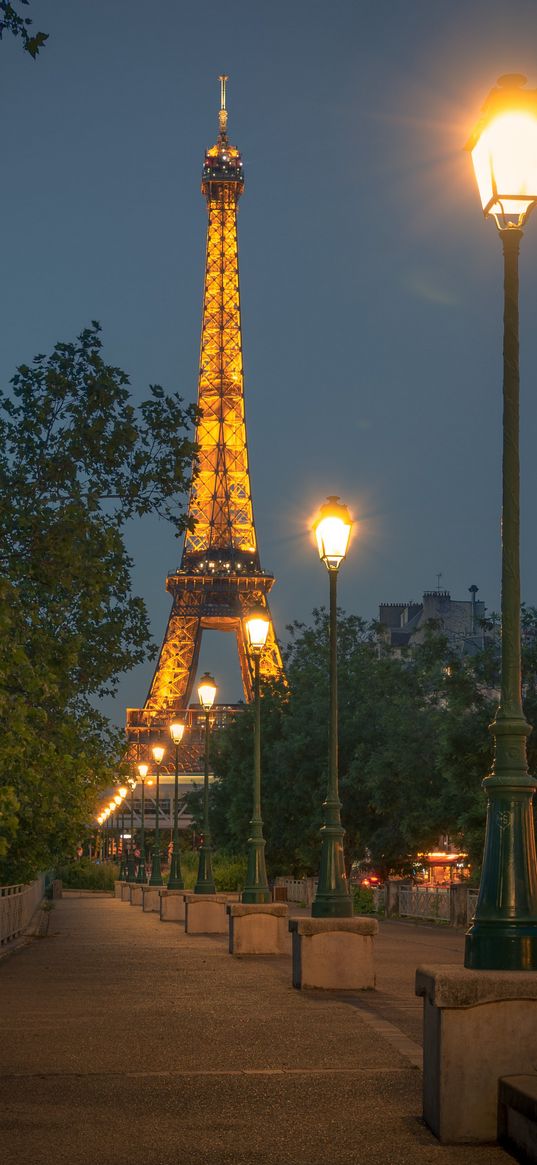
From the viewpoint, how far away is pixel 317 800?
51.7 metres

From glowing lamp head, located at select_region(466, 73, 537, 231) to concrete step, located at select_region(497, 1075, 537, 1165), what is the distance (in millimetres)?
4762

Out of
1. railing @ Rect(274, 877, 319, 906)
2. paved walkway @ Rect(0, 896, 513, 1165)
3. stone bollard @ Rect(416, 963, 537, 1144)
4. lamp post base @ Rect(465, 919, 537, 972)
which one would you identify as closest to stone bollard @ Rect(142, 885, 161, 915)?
railing @ Rect(274, 877, 319, 906)

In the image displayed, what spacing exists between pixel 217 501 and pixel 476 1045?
295 ft

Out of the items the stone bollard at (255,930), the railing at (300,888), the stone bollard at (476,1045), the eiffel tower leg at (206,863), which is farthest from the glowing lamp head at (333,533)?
the railing at (300,888)

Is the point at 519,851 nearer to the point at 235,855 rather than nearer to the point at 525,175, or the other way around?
the point at 525,175

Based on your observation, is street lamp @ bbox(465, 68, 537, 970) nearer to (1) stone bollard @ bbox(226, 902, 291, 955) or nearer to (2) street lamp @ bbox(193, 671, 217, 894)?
(1) stone bollard @ bbox(226, 902, 291, 955)

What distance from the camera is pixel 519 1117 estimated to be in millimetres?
7480

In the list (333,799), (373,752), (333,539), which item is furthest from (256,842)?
(373,752)

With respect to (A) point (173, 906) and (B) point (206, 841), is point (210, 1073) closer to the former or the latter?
(B) point (206, 841)

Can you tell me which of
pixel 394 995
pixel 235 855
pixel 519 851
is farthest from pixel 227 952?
pixel 235 855

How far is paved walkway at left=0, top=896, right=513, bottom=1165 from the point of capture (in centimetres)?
774

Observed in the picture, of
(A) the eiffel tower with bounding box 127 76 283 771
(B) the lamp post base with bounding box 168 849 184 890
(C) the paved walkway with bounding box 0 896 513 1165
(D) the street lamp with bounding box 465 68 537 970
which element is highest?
(A) the eiffel tower with bounding box 127 76 283 771

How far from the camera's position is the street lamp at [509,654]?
855 centimetres

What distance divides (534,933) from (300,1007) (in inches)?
268
